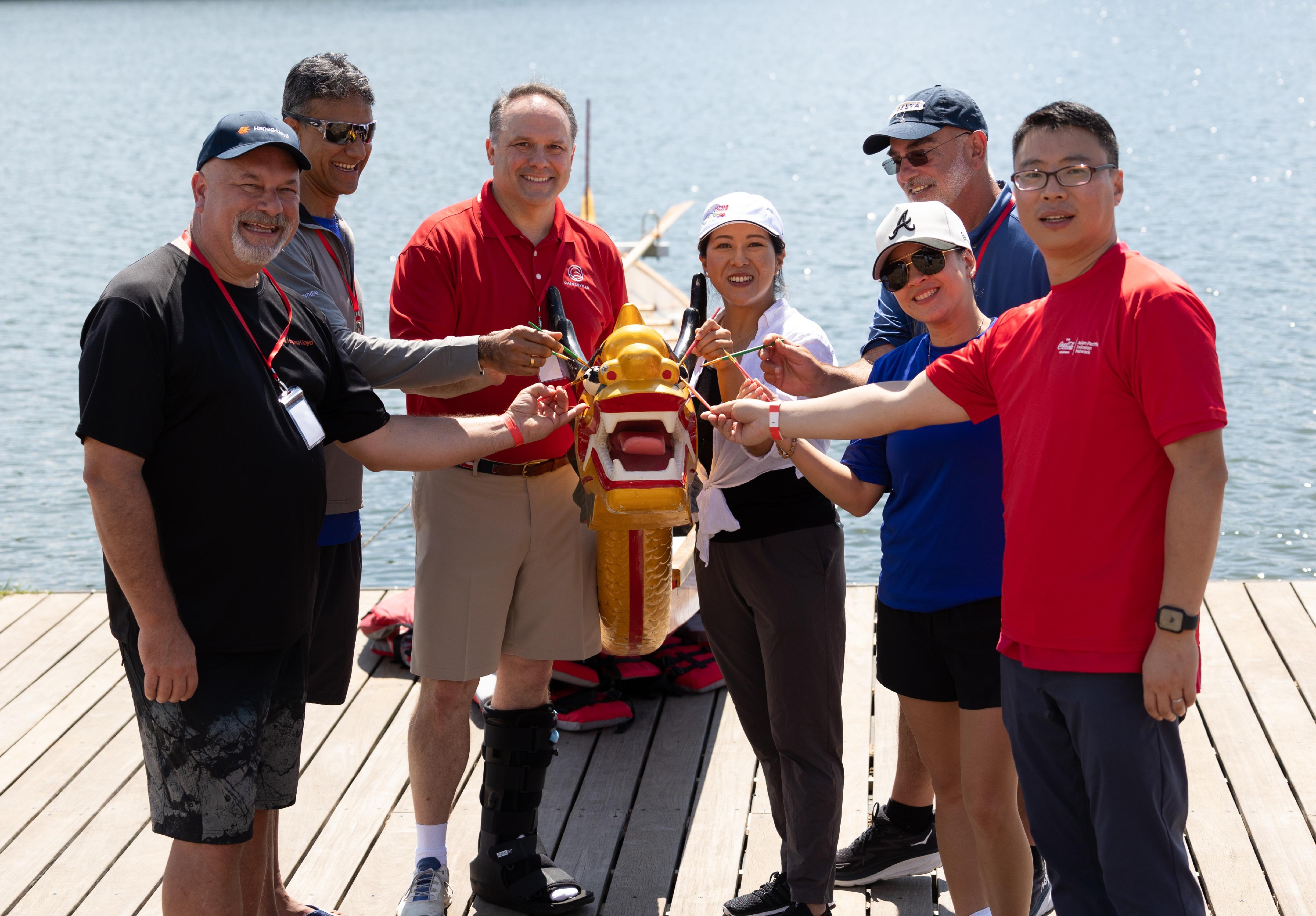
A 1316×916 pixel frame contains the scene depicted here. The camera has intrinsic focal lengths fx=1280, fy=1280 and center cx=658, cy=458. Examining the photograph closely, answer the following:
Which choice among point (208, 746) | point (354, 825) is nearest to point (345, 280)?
point (208, 746)

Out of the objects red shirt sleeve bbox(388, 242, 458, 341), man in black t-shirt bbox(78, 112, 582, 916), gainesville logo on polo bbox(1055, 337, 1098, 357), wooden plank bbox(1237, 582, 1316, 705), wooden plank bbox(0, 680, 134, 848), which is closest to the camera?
gainesville logo on polo bbox(1055, 337, 1098, 357)

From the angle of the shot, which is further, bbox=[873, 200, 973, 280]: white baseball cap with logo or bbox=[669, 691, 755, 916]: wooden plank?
bbox=[669, 691, 755, 916]: wooden plank

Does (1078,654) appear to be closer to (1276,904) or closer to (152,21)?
(1276,904)

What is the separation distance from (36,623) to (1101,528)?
462 cm

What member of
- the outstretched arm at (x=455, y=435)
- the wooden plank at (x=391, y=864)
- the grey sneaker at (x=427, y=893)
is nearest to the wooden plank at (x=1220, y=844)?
the outstretched arm at (x=455, y=435)

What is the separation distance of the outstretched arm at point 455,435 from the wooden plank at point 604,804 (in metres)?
1.33

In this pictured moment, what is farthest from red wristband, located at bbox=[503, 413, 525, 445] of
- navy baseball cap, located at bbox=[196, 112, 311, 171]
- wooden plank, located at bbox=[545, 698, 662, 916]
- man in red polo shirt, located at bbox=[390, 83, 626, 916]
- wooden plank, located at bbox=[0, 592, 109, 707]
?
wooden plank, located at bbox=[0, 592, 109, 707]

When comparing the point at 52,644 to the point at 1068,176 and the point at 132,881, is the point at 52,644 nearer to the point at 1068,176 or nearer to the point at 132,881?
the point at 132,881

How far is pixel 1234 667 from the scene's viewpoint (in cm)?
473

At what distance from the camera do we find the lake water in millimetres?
9438

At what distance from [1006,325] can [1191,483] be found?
54 centimetres

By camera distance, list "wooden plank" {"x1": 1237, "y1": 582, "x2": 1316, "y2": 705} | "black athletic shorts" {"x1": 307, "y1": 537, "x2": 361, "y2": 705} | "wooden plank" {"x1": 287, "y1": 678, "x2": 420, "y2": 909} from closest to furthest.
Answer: "black athletic shorts" {"x1": 307, "y1": 537, "x2": 361, "y2": 705} → "wooden plank" {"x1": 287, "y1": 678, "x2": 420, "y2": 909} → "wooden plank" {"x1": 1237, "y1": 582, "x2": 1316, "y2": 705}

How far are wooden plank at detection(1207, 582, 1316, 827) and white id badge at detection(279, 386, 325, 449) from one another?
306 cm

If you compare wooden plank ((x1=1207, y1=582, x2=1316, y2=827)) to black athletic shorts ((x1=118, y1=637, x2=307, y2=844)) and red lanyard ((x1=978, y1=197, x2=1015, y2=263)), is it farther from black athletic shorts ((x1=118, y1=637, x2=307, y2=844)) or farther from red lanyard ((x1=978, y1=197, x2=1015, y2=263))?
black athletic shorts ((x1=118, y1=637, x2=307, y2=844))
